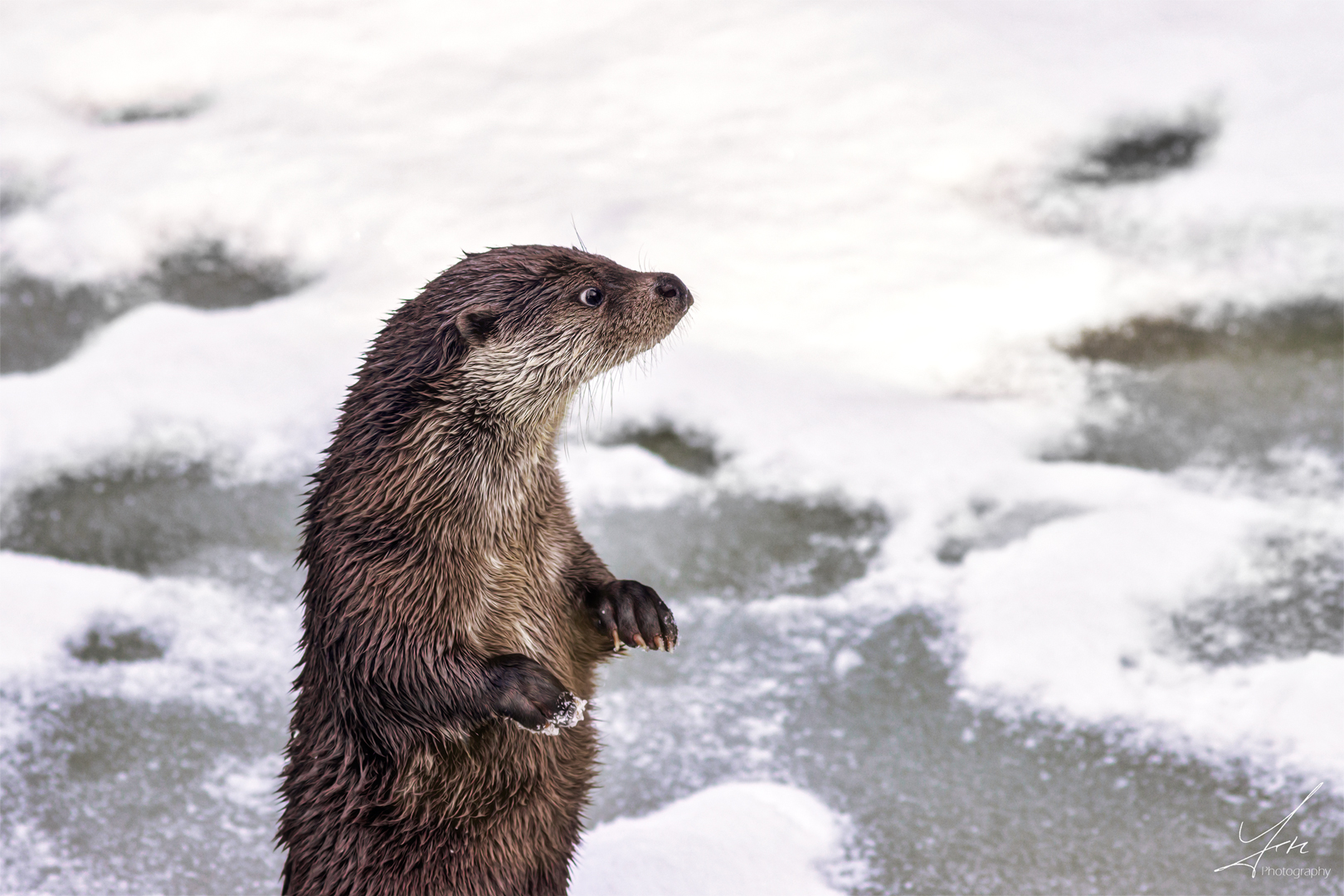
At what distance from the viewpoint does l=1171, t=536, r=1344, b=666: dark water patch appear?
3215 mm

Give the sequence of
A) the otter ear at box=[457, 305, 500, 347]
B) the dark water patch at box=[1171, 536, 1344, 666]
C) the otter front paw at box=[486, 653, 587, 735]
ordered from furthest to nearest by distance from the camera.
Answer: the dark water patch at box=[1171, 536, 1344, 666]
the otter ear at box=[457, 305, 500, 347]
the otter front paw at box=[486, 653, 587, 735]

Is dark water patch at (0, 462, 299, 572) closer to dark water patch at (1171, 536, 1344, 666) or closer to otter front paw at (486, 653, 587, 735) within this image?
otter front paw at (486, 653, 587, 735)

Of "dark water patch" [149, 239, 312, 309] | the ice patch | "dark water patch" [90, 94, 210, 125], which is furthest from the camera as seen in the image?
"dark water patch" [90, 94, 210, 125]

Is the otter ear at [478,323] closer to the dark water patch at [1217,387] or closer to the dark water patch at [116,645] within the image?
the dark water patch at [116,645]

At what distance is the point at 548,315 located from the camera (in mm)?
2377

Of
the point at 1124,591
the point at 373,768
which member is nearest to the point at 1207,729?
the point at 1124,591

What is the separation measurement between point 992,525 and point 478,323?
1.91 m

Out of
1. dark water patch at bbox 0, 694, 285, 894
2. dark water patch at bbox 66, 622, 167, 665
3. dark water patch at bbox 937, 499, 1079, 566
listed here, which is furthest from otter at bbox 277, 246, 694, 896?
dark water patch at bbox 937, 499, 1079, 566

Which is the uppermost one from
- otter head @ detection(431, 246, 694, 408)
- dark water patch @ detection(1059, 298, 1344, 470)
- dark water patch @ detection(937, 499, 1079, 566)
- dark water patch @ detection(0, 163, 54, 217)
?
otter head @ detection(431, 246, 694, 408)

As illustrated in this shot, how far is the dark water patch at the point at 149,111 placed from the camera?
18.7 ft

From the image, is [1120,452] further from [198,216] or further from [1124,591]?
[198,216]

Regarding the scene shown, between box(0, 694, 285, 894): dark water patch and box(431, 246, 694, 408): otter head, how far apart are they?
4.20ft

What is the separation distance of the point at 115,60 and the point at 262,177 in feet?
4.56

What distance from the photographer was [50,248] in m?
4.82
